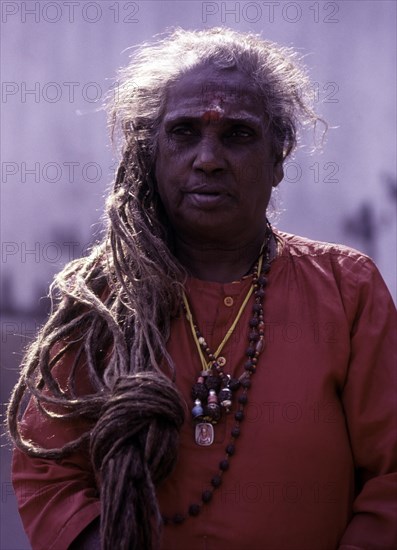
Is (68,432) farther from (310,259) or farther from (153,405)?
(310,259)

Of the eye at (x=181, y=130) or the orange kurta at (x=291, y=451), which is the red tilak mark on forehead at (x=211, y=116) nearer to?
the eye at (x=181, y=130)

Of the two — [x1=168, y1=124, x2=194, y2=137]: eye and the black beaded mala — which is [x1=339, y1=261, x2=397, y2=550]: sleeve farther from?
[x1=168, y1=124, x2=194, y2=137]: eye

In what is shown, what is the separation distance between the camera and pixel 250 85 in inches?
98.0

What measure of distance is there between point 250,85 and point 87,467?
107 centimetres

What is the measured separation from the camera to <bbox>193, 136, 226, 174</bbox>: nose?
2.37m

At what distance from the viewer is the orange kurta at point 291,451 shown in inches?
87.5

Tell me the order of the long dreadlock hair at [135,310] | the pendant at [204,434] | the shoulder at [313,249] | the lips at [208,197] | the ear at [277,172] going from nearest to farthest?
the long dreadlock hair at [135,310], the pendant at [204,434], the lips at [208,197], the shoulder at [313,249], the ear at [277,172]

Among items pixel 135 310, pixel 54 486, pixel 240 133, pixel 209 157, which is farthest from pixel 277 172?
pixel 54 486

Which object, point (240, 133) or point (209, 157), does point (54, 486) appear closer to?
point (209, 157)

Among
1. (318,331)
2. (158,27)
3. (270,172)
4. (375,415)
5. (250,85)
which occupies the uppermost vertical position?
(158,27)

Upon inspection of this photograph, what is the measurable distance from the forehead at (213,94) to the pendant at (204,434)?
79cm

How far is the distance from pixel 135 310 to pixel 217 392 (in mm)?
291

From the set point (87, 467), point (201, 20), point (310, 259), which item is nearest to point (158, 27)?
point (201, 20)

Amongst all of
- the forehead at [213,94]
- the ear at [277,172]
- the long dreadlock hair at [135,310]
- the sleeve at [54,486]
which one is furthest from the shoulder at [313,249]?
the sleeve at [54,486]
